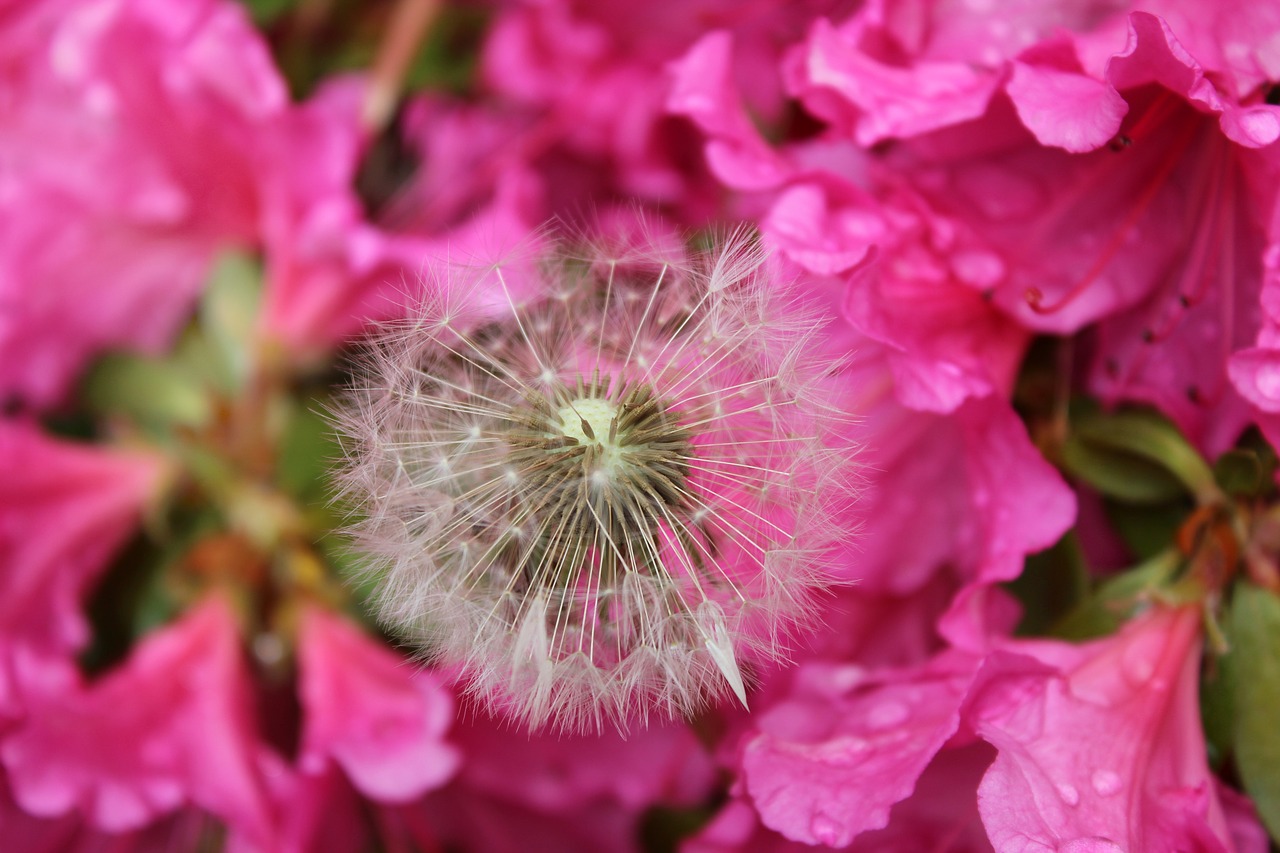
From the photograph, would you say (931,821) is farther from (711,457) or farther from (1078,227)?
(1078,227)

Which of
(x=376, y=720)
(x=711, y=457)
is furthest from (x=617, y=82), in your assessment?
(x=376, y=720)

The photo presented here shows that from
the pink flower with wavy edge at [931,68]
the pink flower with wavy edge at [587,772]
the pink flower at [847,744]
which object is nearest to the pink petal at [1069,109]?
the pink flower with wavy edge at [931,68]

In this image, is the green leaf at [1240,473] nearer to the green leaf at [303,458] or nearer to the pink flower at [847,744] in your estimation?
the pink flower at [847,744]

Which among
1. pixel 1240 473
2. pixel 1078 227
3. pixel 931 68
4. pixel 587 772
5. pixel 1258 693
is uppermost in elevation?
pixel 931 68

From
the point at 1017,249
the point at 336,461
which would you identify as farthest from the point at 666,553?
the point at 1017,249

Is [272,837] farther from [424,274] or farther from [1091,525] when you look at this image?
[1091,525]

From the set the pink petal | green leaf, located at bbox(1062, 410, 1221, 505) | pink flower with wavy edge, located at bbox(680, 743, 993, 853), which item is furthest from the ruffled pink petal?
pink flower with wavy edge, located at bbox(680, 743, 993, 853)
